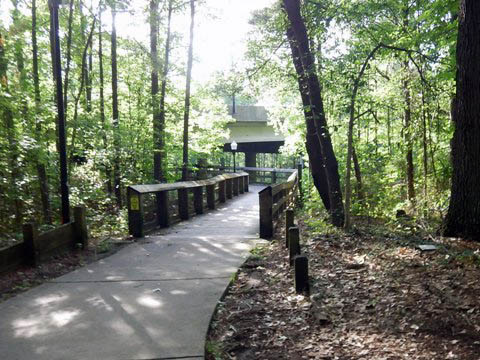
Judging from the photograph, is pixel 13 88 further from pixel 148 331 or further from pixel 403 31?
pixel 403 31

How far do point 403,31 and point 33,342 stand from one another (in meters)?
9.25

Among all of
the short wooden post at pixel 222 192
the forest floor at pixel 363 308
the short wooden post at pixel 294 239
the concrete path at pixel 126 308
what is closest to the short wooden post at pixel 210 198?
the short wooden post at pixel 222 192

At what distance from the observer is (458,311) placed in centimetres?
364

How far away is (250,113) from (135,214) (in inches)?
912

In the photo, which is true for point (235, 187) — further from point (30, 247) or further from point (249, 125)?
point (30, 247)

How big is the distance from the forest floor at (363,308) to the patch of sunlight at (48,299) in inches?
75.4

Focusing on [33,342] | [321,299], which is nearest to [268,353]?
[321,299]

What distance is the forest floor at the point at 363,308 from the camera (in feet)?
11.1

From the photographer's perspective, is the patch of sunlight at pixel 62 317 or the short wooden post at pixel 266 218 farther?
the short wooden post at pixel 266 218

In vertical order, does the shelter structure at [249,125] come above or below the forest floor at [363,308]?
above

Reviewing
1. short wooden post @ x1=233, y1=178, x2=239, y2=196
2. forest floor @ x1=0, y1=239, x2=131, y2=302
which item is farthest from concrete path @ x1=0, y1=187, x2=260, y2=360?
short wooden post @ x1=233, y1=178, x2=239, y2=196

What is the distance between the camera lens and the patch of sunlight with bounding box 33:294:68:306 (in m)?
4.61

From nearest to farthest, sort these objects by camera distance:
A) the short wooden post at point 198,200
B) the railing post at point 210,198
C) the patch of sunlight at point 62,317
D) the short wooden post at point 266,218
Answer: the patch of sunlight at point 62,317 → the short wooden post at point 266,218 → the short wooden post at point 198,200 → the railing post at point 210,198

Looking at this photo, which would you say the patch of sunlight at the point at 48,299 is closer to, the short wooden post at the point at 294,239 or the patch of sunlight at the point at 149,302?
the patch of sunlight at the point at 149,302
